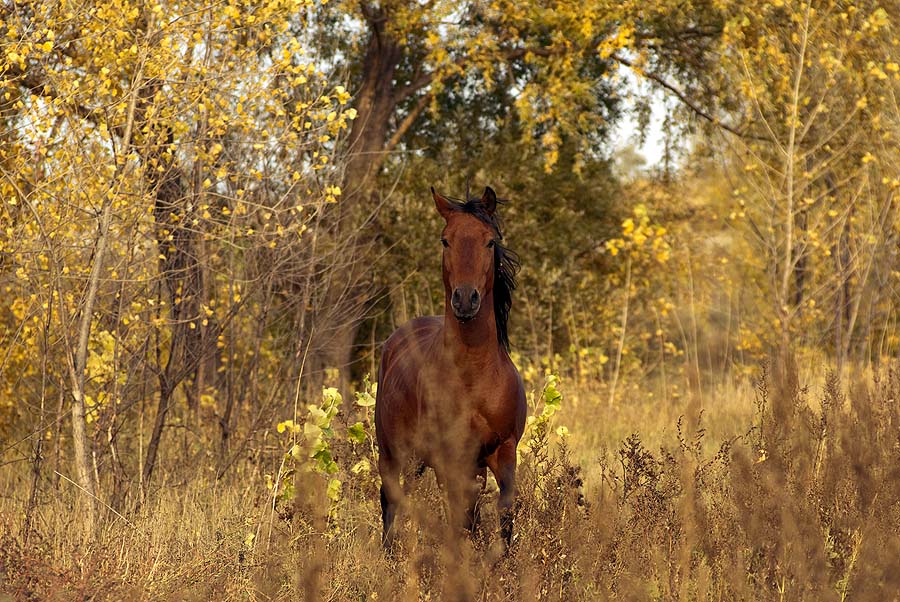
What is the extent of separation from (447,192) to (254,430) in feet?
21.2

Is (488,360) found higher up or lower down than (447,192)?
lower down

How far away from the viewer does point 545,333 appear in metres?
13.6

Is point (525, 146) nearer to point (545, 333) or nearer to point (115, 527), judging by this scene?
point (545, 333)

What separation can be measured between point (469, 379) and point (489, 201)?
3.07ft

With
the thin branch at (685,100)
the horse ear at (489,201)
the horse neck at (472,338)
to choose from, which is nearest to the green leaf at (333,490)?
the horse neck at (472,338)

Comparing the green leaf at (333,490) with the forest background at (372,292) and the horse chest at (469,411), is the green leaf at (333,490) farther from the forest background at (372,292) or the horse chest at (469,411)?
the horse chest at (469,411)

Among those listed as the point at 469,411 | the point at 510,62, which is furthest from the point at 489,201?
the point at 510,62

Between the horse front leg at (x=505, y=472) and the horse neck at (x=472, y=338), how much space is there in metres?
0.47

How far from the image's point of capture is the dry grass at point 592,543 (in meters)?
3.14

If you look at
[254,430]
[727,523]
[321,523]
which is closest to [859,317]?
[254,430]

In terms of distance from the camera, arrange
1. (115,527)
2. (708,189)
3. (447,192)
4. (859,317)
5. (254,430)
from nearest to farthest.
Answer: (115,527) < (254,430) < (447,192) < (859,317) < (708,189)

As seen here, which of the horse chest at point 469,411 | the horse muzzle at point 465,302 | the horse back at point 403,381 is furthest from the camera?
the horse back at point 403,381

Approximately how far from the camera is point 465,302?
4.89 metres

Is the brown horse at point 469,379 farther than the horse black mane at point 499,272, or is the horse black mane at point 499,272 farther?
the horse black mane at point 499,272
